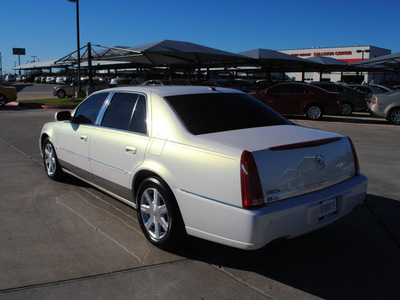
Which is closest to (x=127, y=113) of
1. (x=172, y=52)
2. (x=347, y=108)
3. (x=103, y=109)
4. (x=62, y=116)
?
(x=103, y=109)

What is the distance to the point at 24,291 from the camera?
277 centimetres

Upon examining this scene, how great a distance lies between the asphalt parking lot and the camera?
280 cm

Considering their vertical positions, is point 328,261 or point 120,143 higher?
point 120,143

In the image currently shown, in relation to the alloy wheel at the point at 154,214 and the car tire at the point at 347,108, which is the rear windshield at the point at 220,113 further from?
the car tire at the point at 347,108

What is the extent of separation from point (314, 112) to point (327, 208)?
1255 cm

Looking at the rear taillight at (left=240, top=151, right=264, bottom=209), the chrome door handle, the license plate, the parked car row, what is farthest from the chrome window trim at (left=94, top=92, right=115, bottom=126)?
the parked car row

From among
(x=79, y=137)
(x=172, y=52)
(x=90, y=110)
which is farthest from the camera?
(x=172, y=52)

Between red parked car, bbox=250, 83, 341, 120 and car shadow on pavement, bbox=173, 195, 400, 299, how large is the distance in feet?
37.2

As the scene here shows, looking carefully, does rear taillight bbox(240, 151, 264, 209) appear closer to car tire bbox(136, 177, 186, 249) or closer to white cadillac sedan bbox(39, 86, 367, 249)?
white cadillac sedan bbox(39, 86, 367, 249)

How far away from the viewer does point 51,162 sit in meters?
5.63

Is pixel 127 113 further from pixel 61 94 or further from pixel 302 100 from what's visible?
pixel 61 94

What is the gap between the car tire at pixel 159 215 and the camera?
3.22 m

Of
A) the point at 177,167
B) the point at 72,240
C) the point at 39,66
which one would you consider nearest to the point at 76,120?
the point at 72,240

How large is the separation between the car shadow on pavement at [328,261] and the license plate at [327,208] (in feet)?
1.36
